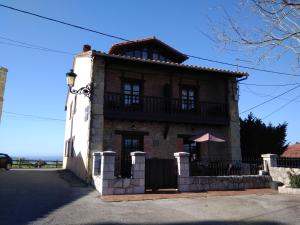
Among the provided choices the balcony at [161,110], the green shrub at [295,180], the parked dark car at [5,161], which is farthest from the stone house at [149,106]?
the parked dark car at [5,161]

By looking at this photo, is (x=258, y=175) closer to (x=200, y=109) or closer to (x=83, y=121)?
(x=200, y=109)

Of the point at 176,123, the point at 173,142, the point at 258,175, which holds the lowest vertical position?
the point at 258,175

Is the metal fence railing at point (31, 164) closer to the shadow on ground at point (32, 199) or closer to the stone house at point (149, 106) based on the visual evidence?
the stone house at point (149, 106)

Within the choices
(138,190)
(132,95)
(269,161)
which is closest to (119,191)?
(138,190)

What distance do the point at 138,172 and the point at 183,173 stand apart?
5.92 ft

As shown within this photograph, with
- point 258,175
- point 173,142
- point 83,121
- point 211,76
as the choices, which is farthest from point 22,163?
point 258,175

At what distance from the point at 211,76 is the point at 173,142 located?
4524mm

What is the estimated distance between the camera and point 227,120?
55.1 feet

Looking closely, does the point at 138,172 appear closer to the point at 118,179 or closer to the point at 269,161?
the point at 118,179

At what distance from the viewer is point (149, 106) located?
1566cm

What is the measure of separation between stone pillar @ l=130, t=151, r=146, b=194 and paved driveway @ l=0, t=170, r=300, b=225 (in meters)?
1.48

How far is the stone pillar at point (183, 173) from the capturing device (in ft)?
37.5

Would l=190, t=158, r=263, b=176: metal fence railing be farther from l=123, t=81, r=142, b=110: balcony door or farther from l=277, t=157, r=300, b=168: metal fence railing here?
l=123, t=81, r=142, b=110: balcony door

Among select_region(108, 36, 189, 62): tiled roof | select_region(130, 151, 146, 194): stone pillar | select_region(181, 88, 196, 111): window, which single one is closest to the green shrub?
select_region(130, 151, 146, 194): stone pillar
